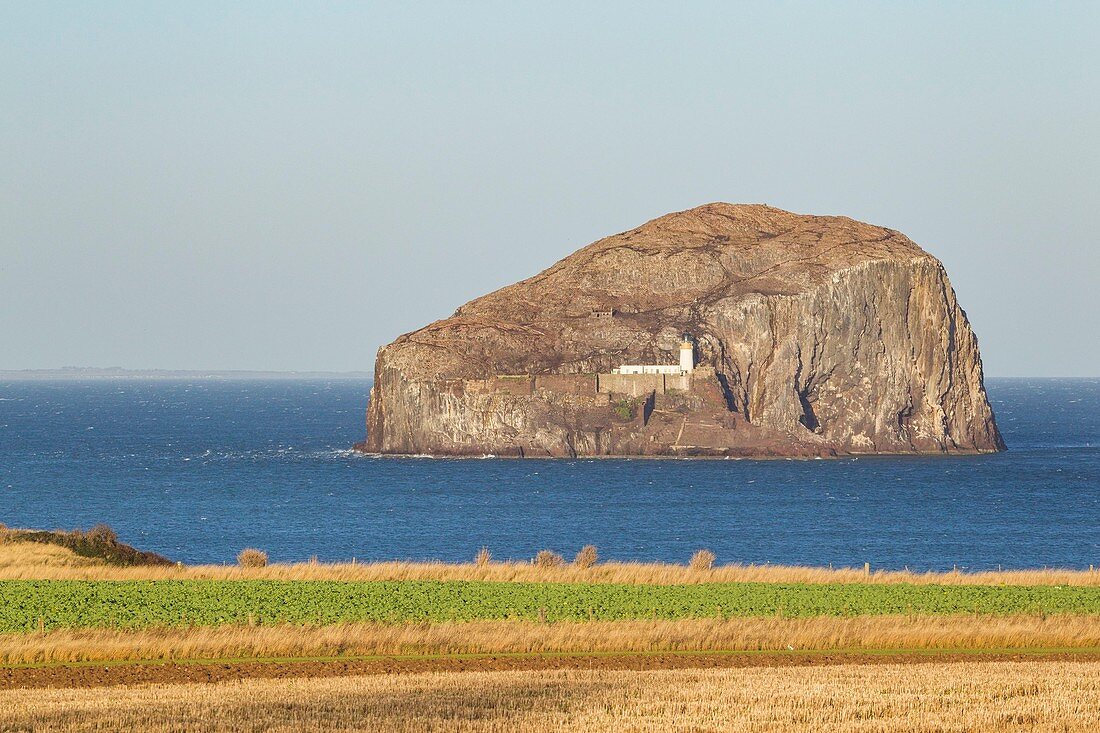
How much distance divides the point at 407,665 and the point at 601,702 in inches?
240

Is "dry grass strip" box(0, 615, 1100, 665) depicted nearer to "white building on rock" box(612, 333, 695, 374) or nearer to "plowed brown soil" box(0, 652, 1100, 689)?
"plowed brown soil" box(0, 652, 1100, 689)

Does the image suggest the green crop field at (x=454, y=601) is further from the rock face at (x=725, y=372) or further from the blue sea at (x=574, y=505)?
the rock face at (x=725, y=372)

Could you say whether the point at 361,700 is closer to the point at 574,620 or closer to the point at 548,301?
the point at 574,620

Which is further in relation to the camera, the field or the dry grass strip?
the dry grass strip

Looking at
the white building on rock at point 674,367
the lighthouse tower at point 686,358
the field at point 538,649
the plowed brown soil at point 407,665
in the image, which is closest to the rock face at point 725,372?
the white building on rock at point 674,367

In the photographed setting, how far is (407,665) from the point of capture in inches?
1278

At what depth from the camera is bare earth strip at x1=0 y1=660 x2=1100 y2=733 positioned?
25.5 m

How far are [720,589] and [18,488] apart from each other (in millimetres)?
92153

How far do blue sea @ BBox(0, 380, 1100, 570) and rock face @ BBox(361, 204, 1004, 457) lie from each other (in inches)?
211

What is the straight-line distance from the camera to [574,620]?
37.4 meters

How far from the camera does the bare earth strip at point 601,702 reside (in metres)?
25.5

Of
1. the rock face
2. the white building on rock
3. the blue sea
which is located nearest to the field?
the blue sea

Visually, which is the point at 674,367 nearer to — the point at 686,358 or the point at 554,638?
the point at 686,358

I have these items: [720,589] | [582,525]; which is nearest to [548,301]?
[582,525]
